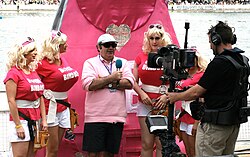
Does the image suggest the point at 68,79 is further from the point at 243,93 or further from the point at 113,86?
the point at 243,93

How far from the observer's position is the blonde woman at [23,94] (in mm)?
3996

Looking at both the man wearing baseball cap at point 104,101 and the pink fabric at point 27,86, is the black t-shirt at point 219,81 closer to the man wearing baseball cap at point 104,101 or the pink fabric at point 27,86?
the man wearing baseball cap at point 104,101

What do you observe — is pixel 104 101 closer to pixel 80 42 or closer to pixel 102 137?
pixel 102 137

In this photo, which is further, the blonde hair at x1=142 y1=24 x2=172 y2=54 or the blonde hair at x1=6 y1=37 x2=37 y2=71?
the blonde hair at x1=142 y1=24 x2=172 y2=54

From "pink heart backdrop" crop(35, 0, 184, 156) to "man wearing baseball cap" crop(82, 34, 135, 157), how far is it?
64cm

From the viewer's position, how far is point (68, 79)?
4.50 metres

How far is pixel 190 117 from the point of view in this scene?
457cm

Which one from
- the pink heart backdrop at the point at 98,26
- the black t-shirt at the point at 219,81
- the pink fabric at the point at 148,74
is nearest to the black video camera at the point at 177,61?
the black t-shirt at the point at 219,81

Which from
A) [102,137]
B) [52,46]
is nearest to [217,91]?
[102,137]

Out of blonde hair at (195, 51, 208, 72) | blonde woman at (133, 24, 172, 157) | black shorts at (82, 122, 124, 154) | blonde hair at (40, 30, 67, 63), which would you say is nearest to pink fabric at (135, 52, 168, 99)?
blonde woman at (133, 24, 172, 157)

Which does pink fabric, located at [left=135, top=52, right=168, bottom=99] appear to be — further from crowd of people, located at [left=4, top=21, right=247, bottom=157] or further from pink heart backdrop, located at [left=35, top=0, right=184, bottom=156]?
pink heart backdrop, located at [left=35, top=0, right=184, bottom=156]

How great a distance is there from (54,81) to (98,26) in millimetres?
979

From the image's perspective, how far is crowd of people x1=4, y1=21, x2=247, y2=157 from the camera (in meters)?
3.77

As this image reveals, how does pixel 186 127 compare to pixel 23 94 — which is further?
pixel 186 127
